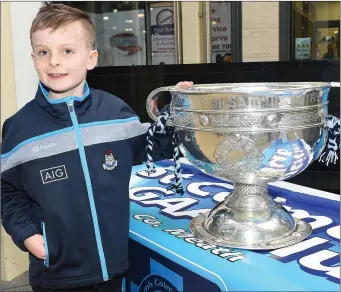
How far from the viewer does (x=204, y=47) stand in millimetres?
3990

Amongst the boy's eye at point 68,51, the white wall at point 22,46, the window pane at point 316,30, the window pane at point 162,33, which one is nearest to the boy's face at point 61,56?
the boy's eye at point 68,51

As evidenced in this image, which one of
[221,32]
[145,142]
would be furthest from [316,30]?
[145,142]

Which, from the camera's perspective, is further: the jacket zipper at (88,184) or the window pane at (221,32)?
the window pane at (221,32)

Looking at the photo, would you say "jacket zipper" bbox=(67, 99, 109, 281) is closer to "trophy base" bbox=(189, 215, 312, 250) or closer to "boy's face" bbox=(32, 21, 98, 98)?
"boy's face" bbox=(32, 21, 98, 98)

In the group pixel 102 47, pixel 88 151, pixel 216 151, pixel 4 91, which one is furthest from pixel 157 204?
pixel 102 47

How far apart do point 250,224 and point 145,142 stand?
307mm

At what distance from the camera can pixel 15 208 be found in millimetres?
968

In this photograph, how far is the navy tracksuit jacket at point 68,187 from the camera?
36.7 inches

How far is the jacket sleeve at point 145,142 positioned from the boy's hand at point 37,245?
0.26 metres

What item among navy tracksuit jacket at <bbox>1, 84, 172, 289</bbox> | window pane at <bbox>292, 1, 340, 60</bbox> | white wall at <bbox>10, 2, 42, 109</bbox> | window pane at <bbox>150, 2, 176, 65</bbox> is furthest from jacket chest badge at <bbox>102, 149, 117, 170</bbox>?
window pane at <bbox>150, 2, 176, 65</bbox>

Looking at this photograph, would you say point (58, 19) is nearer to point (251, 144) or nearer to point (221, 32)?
point (251, 144)

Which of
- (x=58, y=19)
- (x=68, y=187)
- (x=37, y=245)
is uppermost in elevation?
(x=58, y=19)

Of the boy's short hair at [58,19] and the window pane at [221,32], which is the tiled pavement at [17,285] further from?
the window pane at [221,32]

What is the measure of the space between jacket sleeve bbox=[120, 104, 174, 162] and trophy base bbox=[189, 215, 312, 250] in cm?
19
